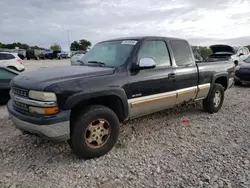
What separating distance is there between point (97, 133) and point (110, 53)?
1.56m

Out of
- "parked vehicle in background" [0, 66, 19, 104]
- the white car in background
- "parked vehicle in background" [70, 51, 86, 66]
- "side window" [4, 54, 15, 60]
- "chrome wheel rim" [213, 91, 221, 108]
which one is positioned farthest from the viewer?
"side window" [4, 54, 15, 60]

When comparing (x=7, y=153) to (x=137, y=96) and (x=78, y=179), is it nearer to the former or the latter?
(x=78, y=179)

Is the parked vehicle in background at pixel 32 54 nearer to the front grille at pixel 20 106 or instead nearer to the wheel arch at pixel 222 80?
the wheel arch at pixel 222 80

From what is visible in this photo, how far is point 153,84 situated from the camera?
12.4 feet

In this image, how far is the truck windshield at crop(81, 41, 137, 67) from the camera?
3.69 meters

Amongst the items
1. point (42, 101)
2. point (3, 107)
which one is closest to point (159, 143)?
point (42, 101)

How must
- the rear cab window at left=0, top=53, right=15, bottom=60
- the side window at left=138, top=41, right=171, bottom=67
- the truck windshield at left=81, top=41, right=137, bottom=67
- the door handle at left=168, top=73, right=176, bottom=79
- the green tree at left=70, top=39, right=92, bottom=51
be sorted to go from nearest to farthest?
the truck windshield at left=81, top=41, right=137, bottom=67 → the side window at left=138, top=41, right=171, bottom=67 → the door handle at left=168, top=73, right=176, bottom=79 → the rear cab window at left=0, top=53, right=15, bottom=60 → the green tree at left=70, top=39, right=92, bottom=51

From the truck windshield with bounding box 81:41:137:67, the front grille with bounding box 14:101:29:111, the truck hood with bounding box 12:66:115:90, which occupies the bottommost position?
the front grille with bounding box 14:101:29:111

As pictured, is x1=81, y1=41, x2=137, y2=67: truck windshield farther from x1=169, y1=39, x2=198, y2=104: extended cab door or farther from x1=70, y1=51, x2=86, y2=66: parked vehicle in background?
x1=169, y1=39, x2=198, y2=104: extended cab door

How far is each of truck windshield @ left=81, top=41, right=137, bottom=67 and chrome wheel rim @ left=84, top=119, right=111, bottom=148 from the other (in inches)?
40.1

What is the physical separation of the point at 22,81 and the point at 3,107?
3.65 metres

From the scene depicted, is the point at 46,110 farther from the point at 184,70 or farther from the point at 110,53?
the point at 184,70

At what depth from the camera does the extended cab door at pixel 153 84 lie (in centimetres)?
355

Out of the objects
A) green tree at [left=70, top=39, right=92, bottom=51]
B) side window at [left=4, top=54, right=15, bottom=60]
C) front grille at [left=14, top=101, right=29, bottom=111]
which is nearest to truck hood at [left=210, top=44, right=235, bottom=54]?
side window at [left=4, top=54, right=15, bottom=60]
